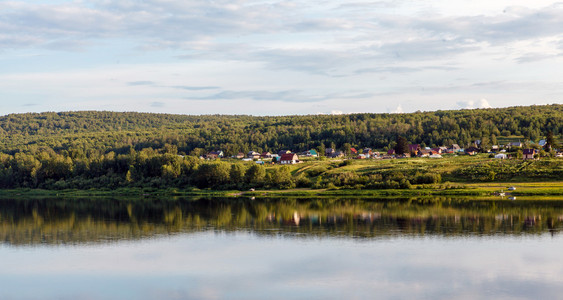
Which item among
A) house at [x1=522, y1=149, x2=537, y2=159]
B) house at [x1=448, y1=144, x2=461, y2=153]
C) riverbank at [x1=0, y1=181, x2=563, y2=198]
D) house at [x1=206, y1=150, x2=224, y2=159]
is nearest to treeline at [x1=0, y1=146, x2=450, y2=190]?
riverbank at [x1=0, y1=181, x2=563, y2=198]

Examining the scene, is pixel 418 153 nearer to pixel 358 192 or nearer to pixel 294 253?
pixel 358 192

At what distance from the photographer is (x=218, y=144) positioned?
509 feet

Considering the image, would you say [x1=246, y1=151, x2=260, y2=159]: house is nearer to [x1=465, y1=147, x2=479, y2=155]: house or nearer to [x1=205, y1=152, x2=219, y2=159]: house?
[x1=205, y1=152, x2=219, y2=159]: house

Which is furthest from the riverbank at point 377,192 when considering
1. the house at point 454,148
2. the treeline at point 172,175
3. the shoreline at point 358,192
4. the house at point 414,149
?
the house at point 454,148

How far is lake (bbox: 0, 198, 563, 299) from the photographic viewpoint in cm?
2862

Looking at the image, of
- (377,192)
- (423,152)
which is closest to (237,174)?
(377,192)

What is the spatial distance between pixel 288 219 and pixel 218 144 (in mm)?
103816

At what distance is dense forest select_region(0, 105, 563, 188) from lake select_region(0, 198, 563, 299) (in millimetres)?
31054

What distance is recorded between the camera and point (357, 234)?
43.4 metres

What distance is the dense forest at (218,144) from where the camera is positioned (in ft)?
309

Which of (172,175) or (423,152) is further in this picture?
(423,152)

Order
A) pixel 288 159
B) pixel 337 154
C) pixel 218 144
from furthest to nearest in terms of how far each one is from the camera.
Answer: pixel 218 144, pixel 337 154, pixel 288 159

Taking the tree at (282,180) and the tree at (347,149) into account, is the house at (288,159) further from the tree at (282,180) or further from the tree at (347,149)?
the tree at (347,149)

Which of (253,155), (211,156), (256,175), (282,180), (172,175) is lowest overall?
(282,180)
